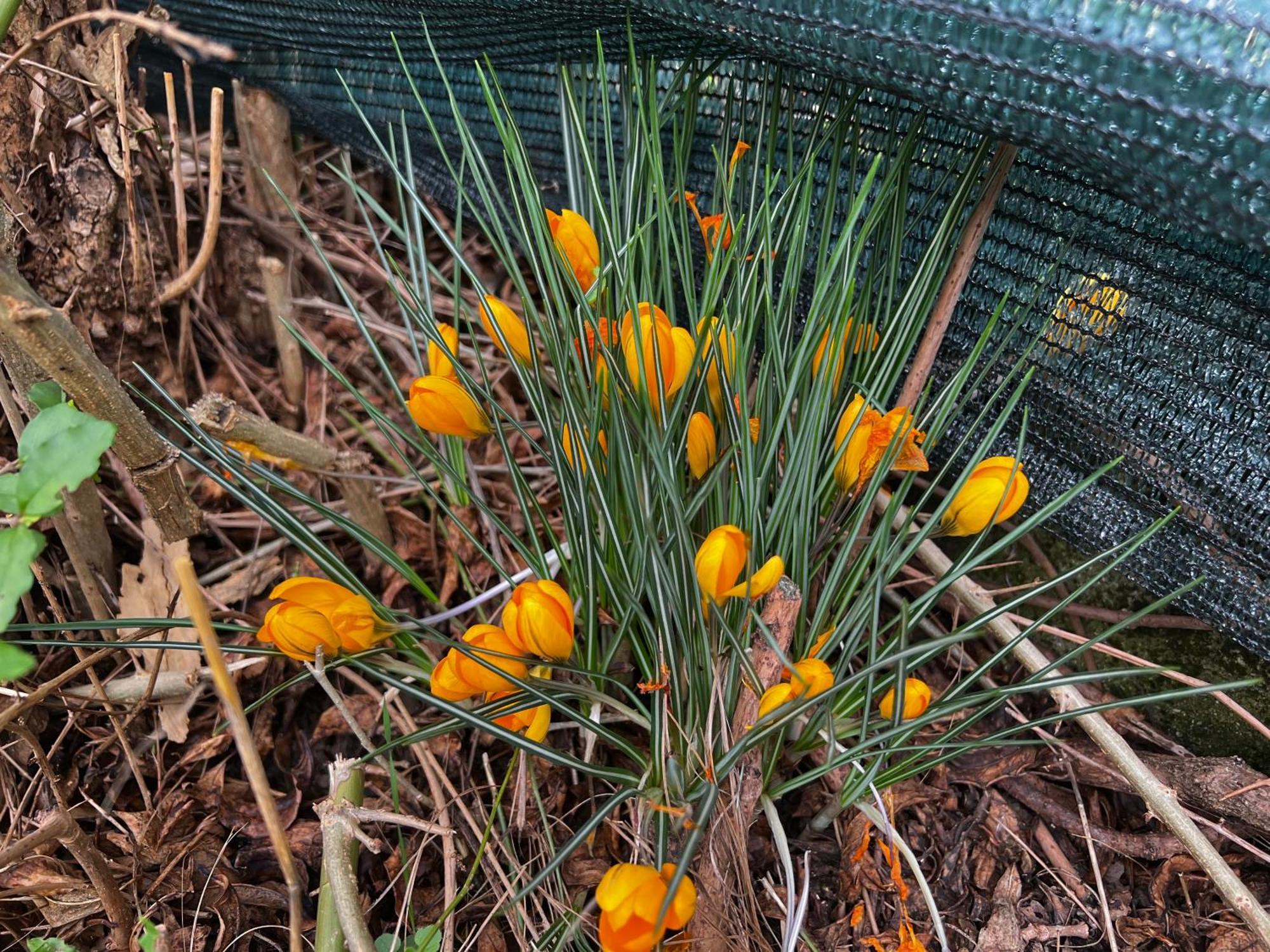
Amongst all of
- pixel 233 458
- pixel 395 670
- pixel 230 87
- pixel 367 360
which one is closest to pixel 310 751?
pixel 395 670

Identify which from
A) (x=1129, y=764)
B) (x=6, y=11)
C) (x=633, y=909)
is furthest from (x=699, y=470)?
(x=6, y=11)

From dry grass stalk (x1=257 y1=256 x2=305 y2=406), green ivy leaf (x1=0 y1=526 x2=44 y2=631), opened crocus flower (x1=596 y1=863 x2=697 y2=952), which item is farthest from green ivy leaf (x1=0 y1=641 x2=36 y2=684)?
dry grass stalk (x1=257 y1=256 x2=305 y2=406)

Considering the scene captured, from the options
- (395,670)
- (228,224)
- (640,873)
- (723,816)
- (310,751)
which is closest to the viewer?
(640,873)

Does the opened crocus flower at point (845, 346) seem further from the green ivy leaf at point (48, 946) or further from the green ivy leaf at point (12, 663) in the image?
the green ivy leaf at point (48, 946)

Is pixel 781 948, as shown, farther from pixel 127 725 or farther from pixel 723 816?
pixel 127 725

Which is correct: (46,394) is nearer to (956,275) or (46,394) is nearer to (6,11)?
(6,11)
